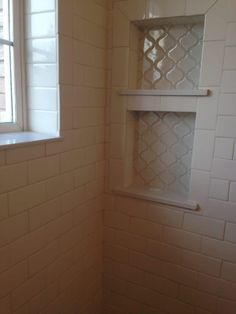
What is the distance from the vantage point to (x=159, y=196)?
4.61 feet

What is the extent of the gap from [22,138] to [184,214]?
0.85 meters

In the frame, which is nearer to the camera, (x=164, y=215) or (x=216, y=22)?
(x=216, y=22)

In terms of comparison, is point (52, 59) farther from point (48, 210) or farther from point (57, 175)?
point (48, 210)

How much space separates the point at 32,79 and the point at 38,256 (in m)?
0.76

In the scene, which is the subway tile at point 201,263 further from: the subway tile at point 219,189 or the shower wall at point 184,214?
the subway tile at point 219,189

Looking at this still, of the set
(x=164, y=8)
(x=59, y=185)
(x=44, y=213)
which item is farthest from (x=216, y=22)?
(x=44, y=213)

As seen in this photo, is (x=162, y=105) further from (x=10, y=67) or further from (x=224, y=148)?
(x=10, y=67)

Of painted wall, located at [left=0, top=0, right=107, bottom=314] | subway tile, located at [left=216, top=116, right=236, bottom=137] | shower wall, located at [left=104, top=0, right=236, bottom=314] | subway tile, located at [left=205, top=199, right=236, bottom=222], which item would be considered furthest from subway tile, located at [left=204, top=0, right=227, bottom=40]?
subway tile, located at [left=205, top=199, right=236, bottom=222]

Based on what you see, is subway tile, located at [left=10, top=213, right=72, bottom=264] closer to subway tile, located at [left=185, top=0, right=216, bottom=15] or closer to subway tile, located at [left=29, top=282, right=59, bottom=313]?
subway tile, located at [left=29, top=282, right=59, bottom=313]

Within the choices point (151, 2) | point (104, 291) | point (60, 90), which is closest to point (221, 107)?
point (151, 2)

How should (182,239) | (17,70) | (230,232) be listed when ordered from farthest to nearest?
(182,239) → (230,232) → (17,70)

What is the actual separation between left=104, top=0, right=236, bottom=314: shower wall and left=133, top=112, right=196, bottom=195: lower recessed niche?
110mm

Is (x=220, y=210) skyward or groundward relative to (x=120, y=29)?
groundward

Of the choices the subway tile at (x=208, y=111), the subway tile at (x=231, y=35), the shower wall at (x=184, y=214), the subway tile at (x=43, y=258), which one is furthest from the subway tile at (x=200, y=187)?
the subway tile at (x=43, y=258)
